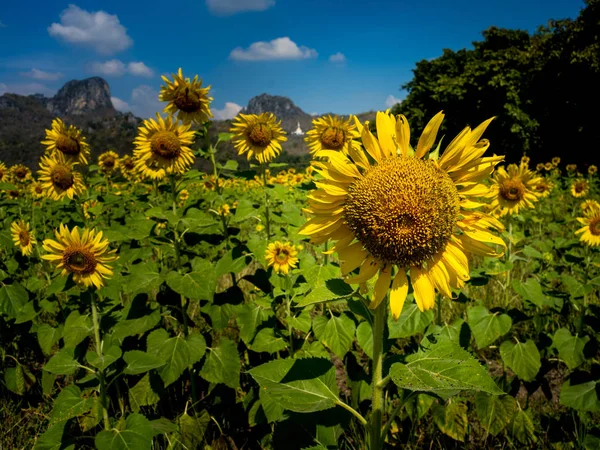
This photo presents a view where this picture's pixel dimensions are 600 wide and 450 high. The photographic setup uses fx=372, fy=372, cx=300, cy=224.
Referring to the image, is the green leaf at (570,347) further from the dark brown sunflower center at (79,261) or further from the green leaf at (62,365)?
the dark brown sunflower center at (79,261)

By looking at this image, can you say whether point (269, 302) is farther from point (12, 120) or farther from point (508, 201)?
point (12, 120)

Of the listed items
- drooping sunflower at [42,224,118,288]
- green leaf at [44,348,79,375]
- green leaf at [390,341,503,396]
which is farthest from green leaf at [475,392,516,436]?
drooping sunflower at [42,224,118,288]

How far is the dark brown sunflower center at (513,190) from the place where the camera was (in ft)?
11.6

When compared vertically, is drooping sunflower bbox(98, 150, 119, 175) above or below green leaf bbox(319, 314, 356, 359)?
above

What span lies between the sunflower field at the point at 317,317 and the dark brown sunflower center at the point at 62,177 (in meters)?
0.01

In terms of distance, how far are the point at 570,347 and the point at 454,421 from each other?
3.20 feet

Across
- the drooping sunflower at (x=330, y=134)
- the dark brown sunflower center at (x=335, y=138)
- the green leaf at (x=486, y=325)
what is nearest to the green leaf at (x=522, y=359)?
the green leaf at (x=486, y=325)

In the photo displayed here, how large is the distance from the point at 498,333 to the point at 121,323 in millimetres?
2505

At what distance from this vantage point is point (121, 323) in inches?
99.9

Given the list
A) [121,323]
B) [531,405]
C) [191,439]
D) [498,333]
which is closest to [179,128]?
[121,323]

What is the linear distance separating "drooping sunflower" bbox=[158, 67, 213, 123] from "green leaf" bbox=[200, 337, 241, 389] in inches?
82.7

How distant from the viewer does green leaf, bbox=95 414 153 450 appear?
192cm

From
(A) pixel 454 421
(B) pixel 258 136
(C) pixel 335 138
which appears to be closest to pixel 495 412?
(A) pixel 454 421

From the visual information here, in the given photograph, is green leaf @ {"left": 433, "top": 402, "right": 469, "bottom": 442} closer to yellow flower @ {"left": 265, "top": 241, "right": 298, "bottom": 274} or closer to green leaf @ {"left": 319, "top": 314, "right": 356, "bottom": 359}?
green leaf @ {"left": 319, "top": 314, "right": 356, "bottom": 359}
